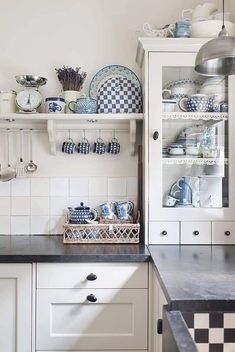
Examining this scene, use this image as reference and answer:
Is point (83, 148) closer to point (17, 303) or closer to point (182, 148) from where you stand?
point (182, 148)

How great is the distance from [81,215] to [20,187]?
0.45 metres

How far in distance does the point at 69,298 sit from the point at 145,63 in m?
1.27

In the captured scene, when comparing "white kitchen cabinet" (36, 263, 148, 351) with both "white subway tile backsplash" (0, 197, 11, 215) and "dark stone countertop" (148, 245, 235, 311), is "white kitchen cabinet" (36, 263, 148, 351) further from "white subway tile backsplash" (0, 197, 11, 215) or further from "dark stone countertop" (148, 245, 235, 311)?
"white subway tile backsplash" (0, 197, 11, 215)

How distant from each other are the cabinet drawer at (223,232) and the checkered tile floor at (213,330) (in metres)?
0.87

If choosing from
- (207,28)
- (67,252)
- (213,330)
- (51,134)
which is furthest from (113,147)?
(213,330)

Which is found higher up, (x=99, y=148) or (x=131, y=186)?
(x=99, y=148)

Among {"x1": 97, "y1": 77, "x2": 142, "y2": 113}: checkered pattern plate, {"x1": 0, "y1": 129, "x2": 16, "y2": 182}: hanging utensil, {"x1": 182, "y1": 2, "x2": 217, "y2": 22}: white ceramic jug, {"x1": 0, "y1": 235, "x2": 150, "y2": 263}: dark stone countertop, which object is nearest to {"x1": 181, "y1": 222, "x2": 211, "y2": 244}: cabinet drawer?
{"x1": 0, "y1": 235, "x2": 150, "y2": 263}: dark stone countertop

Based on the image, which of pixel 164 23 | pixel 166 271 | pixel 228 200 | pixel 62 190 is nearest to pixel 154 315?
pixel 166 271

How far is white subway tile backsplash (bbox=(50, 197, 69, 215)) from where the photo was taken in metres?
2.33

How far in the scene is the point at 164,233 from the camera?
2074 millimetres

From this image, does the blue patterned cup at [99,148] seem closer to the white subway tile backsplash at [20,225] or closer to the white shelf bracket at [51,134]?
the white shelf bracket at [51,134]

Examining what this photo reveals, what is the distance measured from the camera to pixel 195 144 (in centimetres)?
217

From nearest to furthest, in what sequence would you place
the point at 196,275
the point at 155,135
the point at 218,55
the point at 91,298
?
the point at 218,55, the point at 196,275, the point at 91,298, the point at 155,135

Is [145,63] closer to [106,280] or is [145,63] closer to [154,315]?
[106,280]
